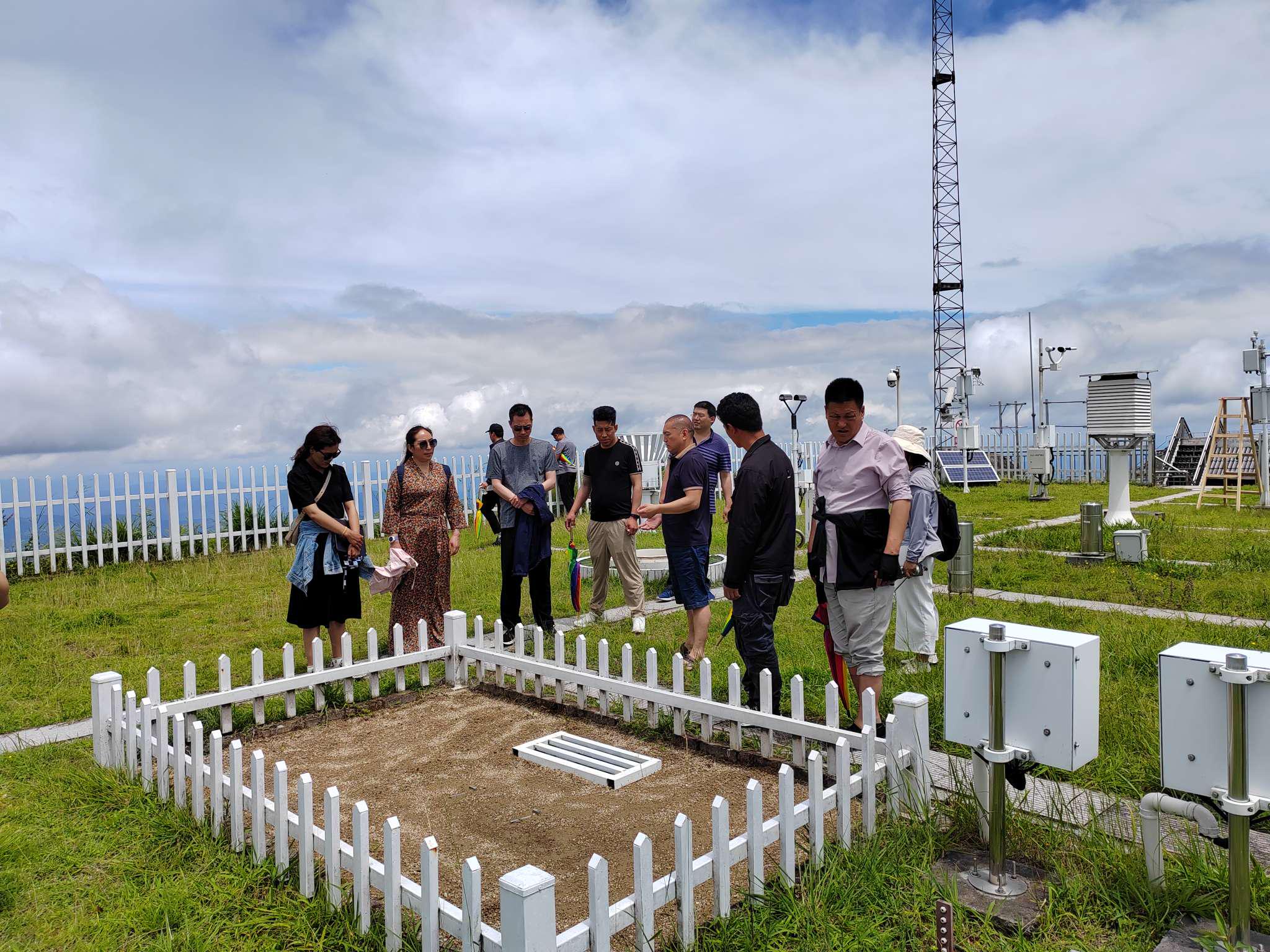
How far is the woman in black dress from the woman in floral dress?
44 centimetres

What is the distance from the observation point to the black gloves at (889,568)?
4.04 m

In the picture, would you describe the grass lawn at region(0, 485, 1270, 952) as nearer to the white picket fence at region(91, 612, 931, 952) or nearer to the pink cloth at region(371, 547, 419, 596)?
the white picket fence at region(91, 612, 931, 952)

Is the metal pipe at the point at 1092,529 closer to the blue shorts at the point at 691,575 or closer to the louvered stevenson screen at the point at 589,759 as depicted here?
the blue shorts at the point at 691,575

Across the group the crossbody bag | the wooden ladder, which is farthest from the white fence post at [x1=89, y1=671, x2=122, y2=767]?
the wooden ladder

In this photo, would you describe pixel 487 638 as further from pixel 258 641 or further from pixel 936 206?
pixel 936 206

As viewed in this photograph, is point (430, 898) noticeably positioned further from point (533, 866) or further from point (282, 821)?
point (282, 821)

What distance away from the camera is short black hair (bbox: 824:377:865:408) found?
4191 millimetres

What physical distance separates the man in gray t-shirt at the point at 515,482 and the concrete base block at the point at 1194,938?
4.82 m

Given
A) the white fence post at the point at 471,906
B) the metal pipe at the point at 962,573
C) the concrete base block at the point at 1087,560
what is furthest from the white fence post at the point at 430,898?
the concrete base block at the point at 1087,560

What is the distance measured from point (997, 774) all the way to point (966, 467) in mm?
23544

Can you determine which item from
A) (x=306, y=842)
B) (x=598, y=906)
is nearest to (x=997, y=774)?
(x=598, y=906)

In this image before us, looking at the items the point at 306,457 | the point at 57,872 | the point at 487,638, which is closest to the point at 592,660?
the point at 487,638

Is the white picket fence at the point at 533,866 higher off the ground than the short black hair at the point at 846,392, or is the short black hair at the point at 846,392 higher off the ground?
the short black hair at the point at 846,392

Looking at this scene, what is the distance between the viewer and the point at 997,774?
3.05 meters
